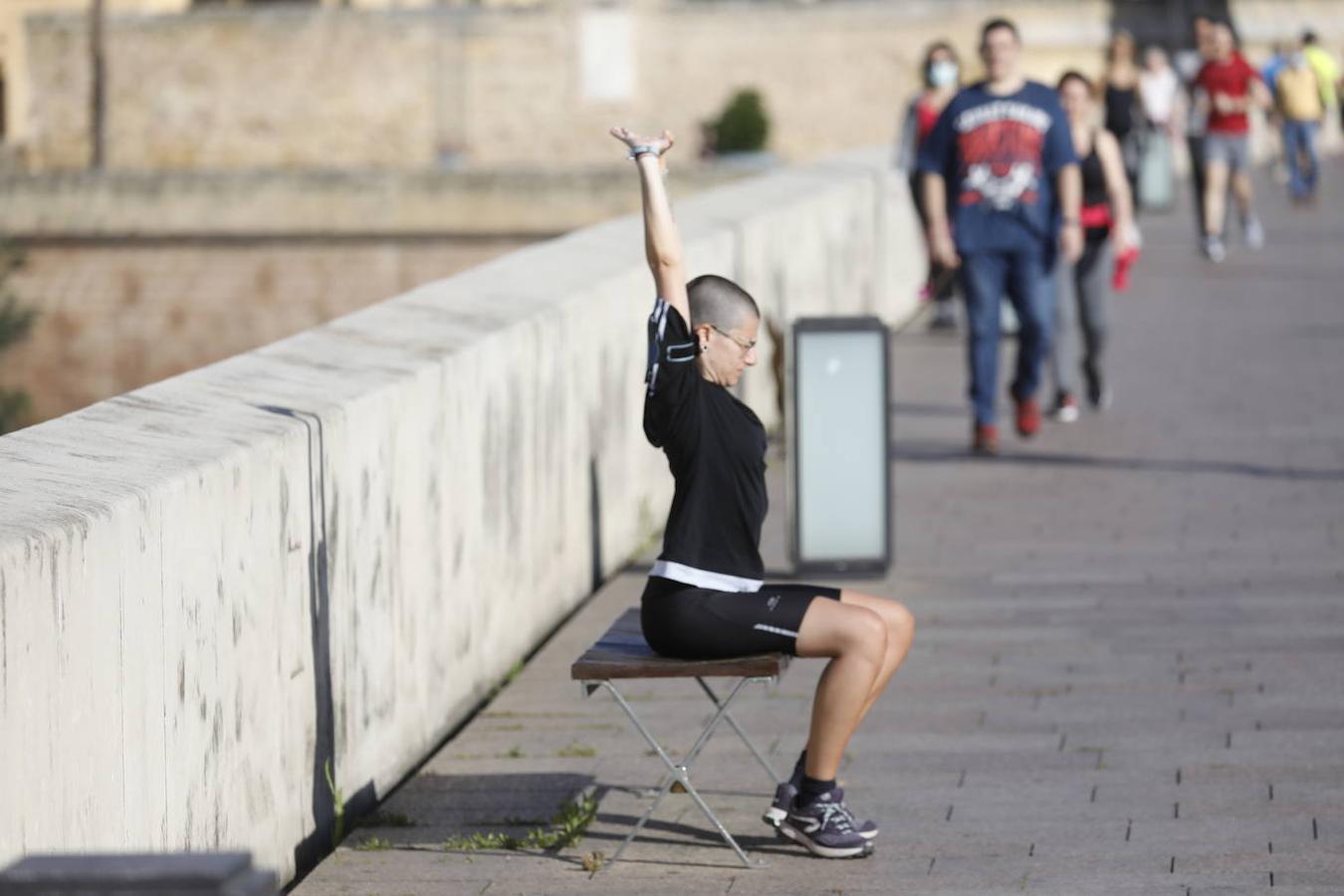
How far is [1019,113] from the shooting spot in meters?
11.0

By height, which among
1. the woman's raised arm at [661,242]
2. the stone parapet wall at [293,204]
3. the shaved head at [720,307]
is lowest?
the stone parapet wall at [293,204]

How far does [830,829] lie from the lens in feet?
17.5

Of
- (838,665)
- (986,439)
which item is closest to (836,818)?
(838,665)

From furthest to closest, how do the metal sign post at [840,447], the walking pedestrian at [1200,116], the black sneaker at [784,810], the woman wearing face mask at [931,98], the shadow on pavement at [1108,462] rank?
the walking pedestrian at [1200,116] < the woman wearing face mask at [931,98] < the shadow on pavement at [1108,462] < the metal sign post at [840,447] < the black sneaker at [784,810]

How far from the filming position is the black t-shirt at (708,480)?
521 centimetres

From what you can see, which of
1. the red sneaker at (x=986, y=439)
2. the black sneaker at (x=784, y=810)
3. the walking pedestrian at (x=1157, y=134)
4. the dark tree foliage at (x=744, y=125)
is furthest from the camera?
the dark tree foliage at (x=744, y=125)

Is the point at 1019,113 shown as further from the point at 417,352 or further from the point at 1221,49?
the point at 1221,49

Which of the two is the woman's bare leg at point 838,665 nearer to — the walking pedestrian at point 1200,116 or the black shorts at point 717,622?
the black shorts at point 717,622

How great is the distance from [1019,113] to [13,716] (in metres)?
7.65

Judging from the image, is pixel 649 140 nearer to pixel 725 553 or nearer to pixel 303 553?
pixel 725 553

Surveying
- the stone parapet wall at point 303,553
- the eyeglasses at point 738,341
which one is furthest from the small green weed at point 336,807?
the eyeglasses at point 738,341

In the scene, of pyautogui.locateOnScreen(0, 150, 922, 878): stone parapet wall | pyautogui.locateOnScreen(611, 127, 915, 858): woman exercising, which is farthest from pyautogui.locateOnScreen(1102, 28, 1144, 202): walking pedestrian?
pyautogui.locateOnScreen(611, 127, 915, 858): woman exercising

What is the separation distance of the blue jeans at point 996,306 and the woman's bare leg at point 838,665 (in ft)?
19.2

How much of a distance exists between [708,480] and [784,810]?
74cm
